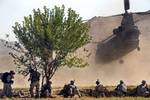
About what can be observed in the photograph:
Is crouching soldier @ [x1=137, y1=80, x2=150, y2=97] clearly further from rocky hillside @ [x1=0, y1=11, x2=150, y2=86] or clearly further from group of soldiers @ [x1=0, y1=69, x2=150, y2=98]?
rocky hillside @ [x1=0, y1=11, x2=150, y2=86]

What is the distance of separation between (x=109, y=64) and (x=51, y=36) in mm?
23696

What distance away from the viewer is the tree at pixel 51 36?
117 feet

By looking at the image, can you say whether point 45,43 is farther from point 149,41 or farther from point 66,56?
point 149,41

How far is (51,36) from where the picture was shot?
35.4 meters

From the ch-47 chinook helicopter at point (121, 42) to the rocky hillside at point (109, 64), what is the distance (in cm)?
62

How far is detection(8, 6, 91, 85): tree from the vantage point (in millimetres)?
35750

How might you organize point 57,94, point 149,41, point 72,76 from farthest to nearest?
point 149,41
point 72,76
point 57,94

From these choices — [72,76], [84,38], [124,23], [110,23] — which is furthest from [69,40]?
[110,23]

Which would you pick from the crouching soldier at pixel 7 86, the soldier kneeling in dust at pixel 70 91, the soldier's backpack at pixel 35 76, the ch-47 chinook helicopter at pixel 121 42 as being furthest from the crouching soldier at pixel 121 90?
the ch-47 chinook helicopter at pixel 121 42

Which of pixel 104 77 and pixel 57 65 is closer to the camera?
pixel 57 65

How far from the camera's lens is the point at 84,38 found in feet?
120

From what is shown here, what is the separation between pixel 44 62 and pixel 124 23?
2368 centimetres

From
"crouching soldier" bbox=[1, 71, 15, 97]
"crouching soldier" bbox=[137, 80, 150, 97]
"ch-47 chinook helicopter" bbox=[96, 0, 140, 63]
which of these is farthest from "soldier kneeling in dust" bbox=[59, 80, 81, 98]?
"ch-47 chinook helicopter" bbox=[96, 0, 140, 63]

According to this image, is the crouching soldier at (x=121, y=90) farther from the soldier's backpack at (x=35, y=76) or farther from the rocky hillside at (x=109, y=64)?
the rocky hillside at (x=109, y=64)
